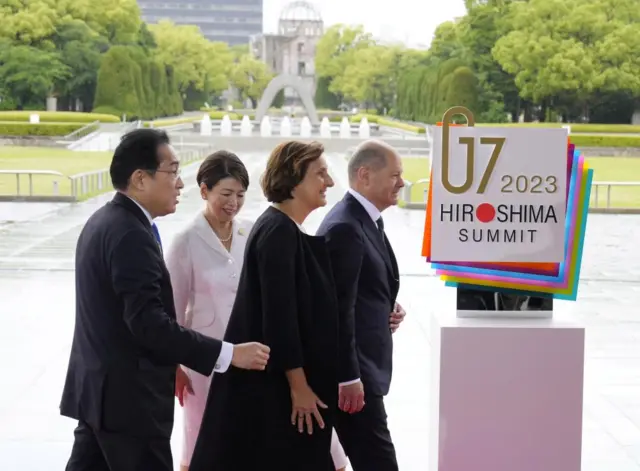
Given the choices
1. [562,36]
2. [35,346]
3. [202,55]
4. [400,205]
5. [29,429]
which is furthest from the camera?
[202,55]

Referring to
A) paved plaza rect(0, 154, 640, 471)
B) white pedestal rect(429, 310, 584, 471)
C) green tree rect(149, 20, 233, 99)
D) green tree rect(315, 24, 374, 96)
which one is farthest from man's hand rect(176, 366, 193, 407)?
green tree rect(315, 24, 374, 96)

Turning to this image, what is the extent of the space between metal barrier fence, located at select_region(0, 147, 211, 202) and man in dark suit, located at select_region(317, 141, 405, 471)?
48.3 ft

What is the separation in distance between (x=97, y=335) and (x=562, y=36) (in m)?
43.0

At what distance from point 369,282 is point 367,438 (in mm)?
532

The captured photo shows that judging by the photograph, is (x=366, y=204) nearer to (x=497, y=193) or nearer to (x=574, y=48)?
(x=497, y=193)

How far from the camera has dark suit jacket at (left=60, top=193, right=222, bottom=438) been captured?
2.81m

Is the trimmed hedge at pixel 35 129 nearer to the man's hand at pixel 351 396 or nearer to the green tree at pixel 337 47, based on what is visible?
the man's hand at pixel 351 396

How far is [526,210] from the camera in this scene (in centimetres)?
344

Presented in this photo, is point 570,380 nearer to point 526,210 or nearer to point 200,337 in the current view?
point 526,210

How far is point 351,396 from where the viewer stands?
3234mm

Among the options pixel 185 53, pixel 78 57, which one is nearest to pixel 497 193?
pixel 78 57

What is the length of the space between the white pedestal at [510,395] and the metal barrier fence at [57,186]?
49.2ft

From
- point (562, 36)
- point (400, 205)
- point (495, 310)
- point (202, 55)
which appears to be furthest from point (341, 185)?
point (202, 55)

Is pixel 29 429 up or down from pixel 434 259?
down
